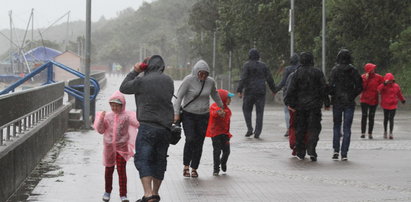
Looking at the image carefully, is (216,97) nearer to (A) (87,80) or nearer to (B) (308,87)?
(B) (308,87)

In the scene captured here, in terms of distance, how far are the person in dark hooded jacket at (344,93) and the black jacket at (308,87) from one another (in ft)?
0.66

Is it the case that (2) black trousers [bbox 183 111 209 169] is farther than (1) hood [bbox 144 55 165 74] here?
Yes

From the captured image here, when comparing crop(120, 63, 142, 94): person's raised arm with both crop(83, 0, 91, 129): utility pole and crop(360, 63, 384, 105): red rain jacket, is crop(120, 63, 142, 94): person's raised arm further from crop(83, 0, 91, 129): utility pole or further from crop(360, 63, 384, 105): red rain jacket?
crop(83, 0, 91, 129): utility pole

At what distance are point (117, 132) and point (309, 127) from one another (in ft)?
16.5

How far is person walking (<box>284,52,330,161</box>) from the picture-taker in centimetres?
1395

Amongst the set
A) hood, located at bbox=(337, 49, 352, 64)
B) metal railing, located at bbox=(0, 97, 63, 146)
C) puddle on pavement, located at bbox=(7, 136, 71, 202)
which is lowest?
puddle on pavement, located at bbox=(7, 136, 71, 202)

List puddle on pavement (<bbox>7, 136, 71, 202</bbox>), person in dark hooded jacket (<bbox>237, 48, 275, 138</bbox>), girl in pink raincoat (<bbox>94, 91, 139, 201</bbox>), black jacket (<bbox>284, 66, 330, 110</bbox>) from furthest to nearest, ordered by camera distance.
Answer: person in dark hooded jacket (<bbox>237, 48, 275, 138</bbox>) → black jacket (<bbox>284, 66, 330, 110</bbox>) → puddle on pavement (<bbox>7, 136, 71, 202</bbox>) → girl in pink raincoat (<bbox>94, 91, 139, 201</bbox>)

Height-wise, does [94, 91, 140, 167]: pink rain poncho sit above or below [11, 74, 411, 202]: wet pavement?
above

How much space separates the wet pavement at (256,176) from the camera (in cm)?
1018

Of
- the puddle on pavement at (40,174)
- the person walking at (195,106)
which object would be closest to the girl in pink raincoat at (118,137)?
the puddle on pavement at (40,174)

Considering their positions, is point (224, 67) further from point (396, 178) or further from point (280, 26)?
point (396, 178)

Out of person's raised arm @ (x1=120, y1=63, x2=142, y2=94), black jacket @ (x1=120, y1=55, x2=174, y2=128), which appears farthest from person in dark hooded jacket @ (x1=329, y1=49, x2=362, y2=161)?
person's raised arm @ (x1=120, y1=63, x2=142, y2=94)

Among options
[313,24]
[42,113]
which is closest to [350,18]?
[313,24]

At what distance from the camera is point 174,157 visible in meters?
14.8
